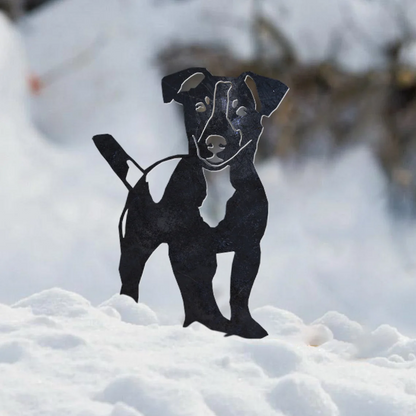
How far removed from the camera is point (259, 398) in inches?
38.3

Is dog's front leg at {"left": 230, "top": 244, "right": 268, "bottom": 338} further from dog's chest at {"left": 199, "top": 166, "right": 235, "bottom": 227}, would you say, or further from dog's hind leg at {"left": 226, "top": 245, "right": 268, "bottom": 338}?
dog's chest at {"left": 199, "top": 166, "right": 235, "bottom": 227}

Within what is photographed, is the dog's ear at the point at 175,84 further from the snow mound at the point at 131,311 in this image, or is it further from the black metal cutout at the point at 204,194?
the snow mound at the point at 131,311

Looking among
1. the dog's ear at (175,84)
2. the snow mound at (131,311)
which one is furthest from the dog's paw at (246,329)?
the dog's ear at (175,84)

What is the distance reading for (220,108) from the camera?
132 cm

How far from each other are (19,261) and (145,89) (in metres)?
1.07

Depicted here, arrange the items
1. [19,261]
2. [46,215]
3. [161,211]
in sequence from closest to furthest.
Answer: [161,211] < [19,261] < [46,215]

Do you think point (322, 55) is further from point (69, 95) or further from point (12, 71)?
point (12, 71)

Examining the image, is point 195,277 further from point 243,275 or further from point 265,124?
point 265,124

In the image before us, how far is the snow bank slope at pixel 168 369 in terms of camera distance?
93cm

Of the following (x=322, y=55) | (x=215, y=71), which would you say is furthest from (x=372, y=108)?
(x=215, y=71)

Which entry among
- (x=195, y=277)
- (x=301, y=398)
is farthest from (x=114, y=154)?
(x=301, y=398)

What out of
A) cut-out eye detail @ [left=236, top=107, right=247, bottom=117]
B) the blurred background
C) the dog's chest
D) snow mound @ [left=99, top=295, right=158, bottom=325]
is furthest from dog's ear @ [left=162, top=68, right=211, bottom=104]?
the dog's chest

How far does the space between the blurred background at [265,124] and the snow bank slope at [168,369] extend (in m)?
1.03

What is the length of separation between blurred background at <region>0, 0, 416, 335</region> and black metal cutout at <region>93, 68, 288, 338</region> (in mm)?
1011
